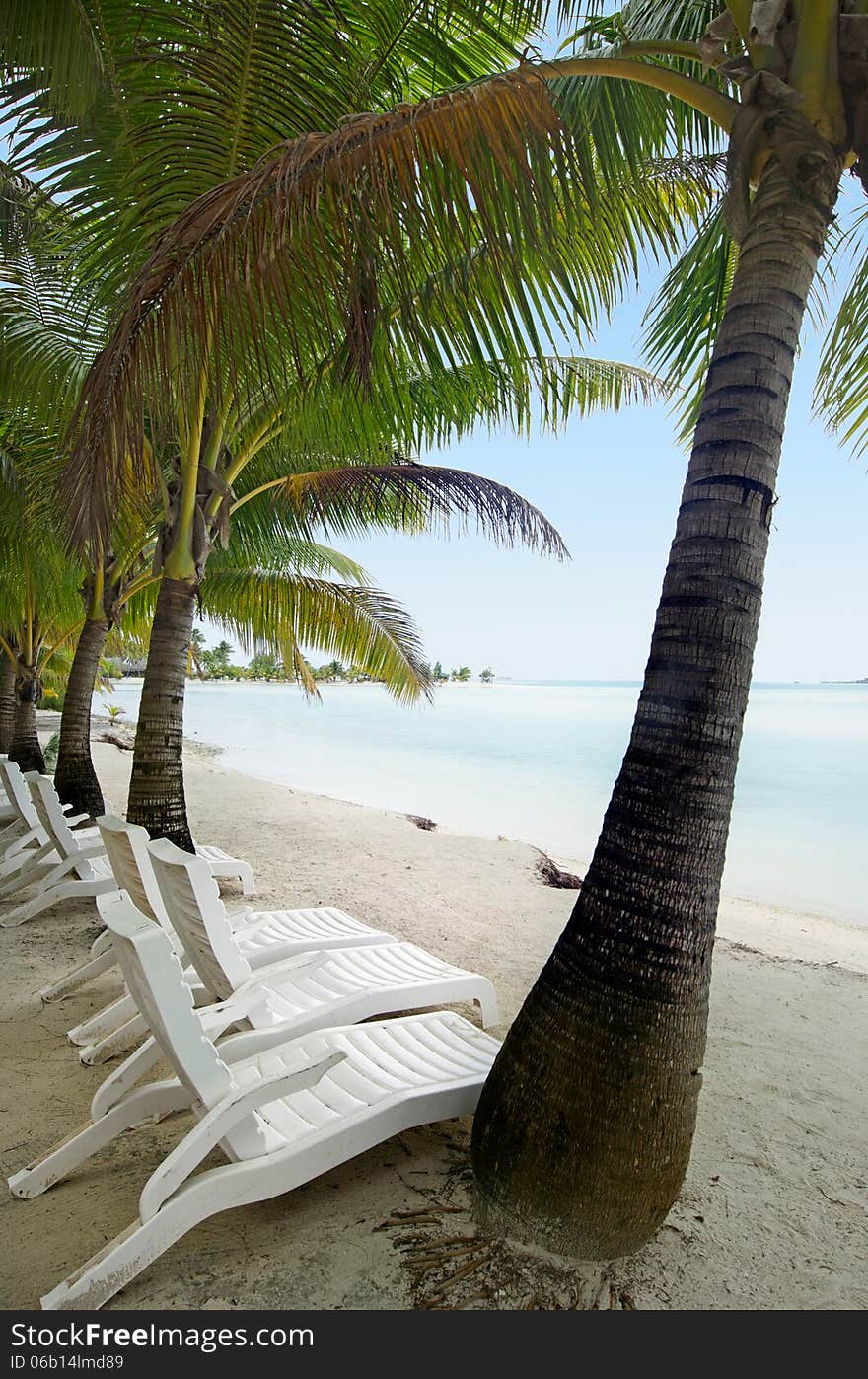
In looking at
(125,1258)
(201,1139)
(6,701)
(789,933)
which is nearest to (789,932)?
(789,933)

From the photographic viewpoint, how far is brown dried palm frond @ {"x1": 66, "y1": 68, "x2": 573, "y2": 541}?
222cm

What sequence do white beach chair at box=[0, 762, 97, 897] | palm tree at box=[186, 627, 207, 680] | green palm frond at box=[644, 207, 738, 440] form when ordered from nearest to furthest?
1. green palm frond at box=[644, 207, 738, 440]
2. white beach chair at box=[0, 762, 97, 897]
3. palm tree at box=[186, 627, 207, 680]

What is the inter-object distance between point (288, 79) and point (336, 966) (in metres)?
3.87

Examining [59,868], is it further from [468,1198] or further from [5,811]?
[468,1198]

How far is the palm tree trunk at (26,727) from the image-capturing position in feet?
37.3

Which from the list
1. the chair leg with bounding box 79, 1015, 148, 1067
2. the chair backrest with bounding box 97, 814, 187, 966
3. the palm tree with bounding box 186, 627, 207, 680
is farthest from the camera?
the palm tree with bounding box 186, 627, 207, 680

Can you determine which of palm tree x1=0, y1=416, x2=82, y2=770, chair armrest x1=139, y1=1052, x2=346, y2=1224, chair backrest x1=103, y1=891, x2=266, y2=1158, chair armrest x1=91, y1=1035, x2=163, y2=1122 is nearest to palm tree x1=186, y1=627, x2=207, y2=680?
palm tree x1=0, y1=416, x2=82, y2=770

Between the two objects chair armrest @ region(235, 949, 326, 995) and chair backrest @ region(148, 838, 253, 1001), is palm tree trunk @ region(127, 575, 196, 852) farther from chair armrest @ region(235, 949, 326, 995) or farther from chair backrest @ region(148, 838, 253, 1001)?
chair backrest @ region(148, 838, 253, 1001)

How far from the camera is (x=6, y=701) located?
522 inches

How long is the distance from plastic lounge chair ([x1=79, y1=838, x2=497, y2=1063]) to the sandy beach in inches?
18.3

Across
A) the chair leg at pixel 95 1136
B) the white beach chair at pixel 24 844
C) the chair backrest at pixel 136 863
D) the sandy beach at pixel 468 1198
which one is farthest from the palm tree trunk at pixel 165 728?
the chair leg at pixel 95 1136

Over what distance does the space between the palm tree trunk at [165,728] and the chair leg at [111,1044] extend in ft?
7.59

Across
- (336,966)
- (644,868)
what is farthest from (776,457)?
(336,966)

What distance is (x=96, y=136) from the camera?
14.4 feet
